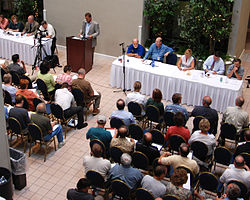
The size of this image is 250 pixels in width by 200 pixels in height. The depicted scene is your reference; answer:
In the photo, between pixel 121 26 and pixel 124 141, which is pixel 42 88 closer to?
pixel 124 141

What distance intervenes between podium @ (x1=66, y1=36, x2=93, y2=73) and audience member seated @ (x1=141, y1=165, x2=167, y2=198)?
626 centimetres

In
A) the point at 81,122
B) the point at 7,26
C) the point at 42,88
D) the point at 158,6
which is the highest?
the point at 158,6

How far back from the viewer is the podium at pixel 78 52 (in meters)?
10.8

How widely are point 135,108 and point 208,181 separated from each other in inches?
111

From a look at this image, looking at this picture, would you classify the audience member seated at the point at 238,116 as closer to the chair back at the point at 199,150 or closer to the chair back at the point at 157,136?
the chair back at the point at 199,150

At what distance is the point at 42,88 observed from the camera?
8.82 m

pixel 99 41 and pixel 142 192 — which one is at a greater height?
pixel 99 41

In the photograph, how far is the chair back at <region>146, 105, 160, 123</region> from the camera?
7734 millimetres

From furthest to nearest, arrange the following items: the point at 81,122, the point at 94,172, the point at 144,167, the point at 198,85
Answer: the point at 198,85
the point at 81,122
the point at 144,167
the point at 94,172

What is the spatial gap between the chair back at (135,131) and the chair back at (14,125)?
7.04ft

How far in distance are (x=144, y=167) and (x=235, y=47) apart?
7155 mm

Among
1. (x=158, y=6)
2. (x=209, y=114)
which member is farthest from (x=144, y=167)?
(x=158, y=6)

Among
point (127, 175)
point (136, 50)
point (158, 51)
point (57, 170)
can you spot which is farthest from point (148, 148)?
point (136, 50)

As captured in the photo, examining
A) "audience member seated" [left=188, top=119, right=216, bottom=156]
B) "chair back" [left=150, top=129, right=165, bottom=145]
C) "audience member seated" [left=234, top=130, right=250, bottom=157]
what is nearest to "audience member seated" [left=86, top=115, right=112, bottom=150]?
"chair back" [left=150, top=129, right=165, bottom=145]
